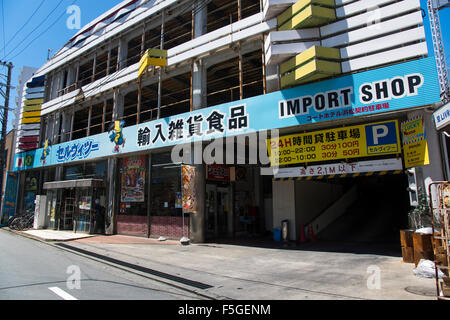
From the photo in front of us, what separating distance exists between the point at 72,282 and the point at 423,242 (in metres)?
8.19

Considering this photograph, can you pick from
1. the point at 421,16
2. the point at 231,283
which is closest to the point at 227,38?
the point at 421,16

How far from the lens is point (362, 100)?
369 inches

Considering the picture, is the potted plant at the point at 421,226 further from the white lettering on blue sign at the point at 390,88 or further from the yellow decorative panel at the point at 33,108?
the yellow decorative panel at the point at 33,108

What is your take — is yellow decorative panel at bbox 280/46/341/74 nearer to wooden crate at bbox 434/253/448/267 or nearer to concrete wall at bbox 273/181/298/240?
concrete wall at bbox 273/181/298/240

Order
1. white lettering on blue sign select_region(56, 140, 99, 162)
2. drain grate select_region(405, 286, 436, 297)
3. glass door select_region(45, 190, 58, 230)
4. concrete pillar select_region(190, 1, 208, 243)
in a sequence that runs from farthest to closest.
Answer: glass door select_region(45, 190, 58, 230), white lettering on blue sign select_region(56, 140, 99, 162), concrete pillar select_region(190, 1, 208, 243), drain grate select_region(405, 286, 436, 297)

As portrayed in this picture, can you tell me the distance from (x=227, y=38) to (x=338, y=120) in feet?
20.9

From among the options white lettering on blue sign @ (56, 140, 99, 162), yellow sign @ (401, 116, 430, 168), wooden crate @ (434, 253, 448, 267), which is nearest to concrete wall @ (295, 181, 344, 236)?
yellow sign @ (401, 116, 430, 168)

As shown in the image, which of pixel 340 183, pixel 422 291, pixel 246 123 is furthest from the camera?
pixel 340 183

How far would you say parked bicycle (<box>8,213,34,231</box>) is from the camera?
19.3 m

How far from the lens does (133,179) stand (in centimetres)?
1644

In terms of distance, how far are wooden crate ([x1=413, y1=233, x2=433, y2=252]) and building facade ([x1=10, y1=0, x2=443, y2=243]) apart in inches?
86.1

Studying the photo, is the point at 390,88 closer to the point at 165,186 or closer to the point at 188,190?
the point at 188,190

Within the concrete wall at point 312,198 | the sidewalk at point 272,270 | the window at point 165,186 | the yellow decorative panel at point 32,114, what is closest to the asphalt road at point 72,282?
the sidewalk at point 272,270
